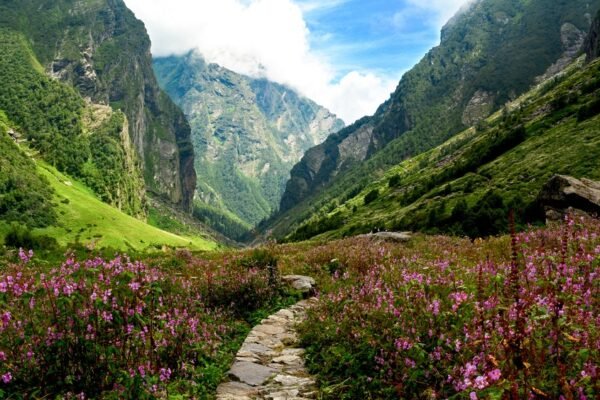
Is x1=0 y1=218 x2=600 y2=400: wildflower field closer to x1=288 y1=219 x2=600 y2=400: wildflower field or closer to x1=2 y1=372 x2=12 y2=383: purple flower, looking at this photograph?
x1=288 y1=219 x2=600 y2=400: wildflower field

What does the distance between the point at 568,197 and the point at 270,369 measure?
22731 millimetres

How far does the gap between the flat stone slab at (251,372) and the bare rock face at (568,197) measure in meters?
21.4

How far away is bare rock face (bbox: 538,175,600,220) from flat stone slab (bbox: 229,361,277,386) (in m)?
21.4

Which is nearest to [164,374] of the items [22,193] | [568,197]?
[568,197]

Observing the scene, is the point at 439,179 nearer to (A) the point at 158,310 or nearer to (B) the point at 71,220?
(A) the point at 158,310

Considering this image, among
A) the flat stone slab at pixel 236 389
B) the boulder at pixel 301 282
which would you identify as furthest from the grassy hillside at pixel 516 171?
the flat stone slab at pixel 236 389

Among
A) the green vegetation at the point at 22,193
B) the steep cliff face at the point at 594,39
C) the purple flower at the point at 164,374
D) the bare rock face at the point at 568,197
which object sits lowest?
the purple flower at the point at 164,374

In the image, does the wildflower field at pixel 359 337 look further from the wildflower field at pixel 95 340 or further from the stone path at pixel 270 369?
the stone path at pixel 270 369

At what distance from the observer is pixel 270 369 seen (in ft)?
26.4

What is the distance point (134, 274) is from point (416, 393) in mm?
4621

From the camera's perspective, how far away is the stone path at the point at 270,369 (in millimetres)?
6762

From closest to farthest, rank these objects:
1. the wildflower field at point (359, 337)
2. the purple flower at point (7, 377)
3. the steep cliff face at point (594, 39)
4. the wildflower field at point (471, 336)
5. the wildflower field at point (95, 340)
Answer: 1. the wildflower field at point (471, 336)
2. the wildflower field at point (359, 337)
3. the purple flower at point (7, 377)
4. the wildflower field at point (95, 340)
5. the steep cliff face at point (594, 39)

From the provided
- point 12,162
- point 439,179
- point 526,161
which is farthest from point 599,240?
point 12,162

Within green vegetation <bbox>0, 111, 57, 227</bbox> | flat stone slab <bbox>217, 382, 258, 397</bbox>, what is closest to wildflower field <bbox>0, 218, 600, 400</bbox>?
flat stone slab <bbox>217, 382, 258, 397</bbox>
